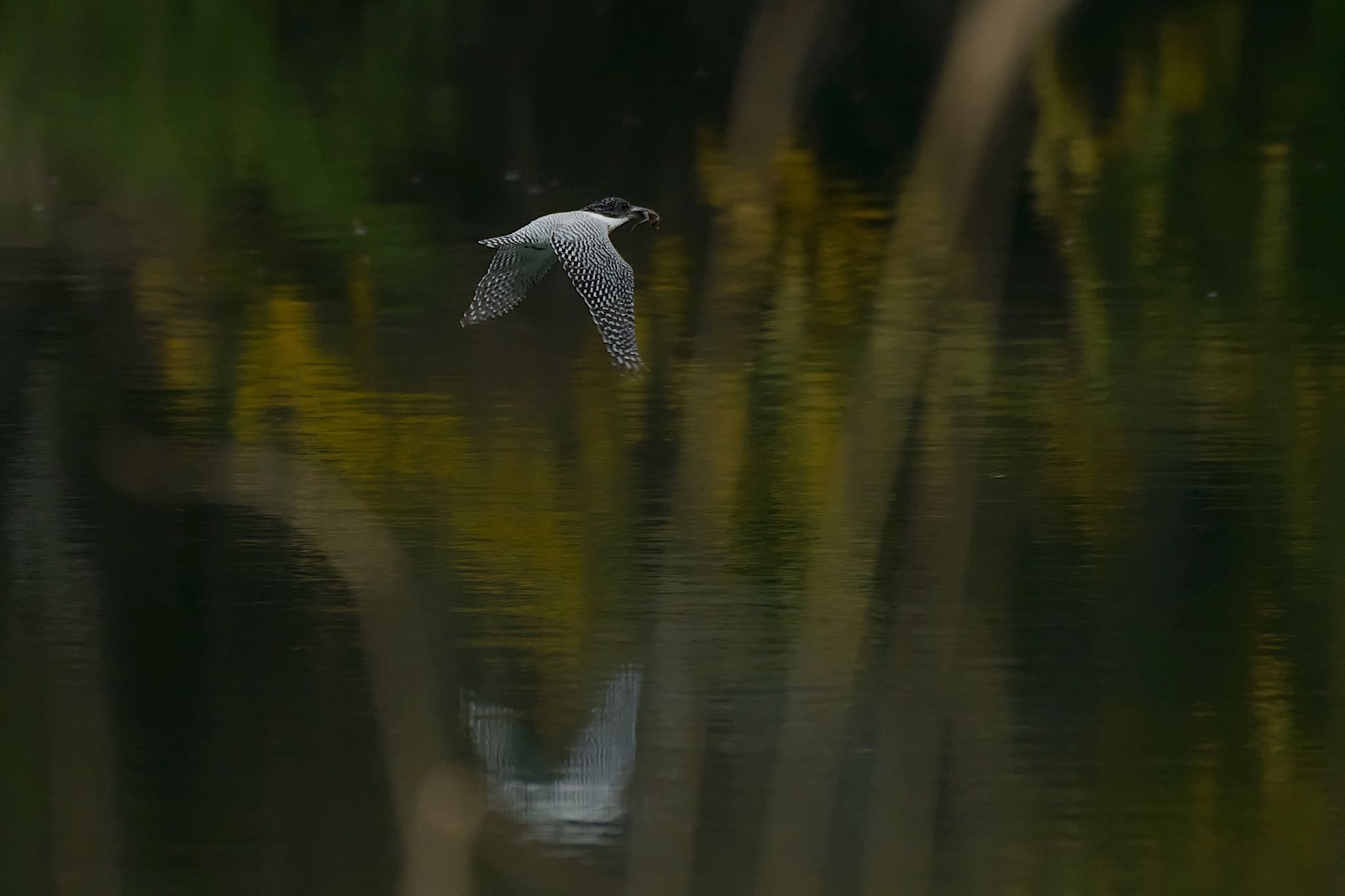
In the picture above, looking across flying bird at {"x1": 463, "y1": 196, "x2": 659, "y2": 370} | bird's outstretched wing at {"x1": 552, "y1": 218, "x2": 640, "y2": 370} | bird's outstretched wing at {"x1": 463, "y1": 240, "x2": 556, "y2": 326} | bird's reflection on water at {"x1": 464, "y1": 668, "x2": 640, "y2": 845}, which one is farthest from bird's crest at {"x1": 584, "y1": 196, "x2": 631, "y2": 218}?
bird's reflection on water at {"x1": 464, "y1": 668, "x2": 640, "y2": 845}

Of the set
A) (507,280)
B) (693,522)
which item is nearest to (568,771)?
(693,522)

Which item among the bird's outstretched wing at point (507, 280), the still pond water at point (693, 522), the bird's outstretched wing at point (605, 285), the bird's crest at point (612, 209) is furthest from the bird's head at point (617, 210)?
the still pond water at point (693, 522)

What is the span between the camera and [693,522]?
7469 mm

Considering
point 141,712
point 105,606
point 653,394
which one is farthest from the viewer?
point 653,394

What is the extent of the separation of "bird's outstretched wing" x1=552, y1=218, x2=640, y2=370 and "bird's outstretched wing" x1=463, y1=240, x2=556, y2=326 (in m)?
0.59

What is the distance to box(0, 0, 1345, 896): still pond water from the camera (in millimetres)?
5352

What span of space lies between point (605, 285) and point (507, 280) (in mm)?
815

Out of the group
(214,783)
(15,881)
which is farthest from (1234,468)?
(15,881)

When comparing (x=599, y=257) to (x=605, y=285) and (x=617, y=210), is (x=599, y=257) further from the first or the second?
(x=617, y=210)

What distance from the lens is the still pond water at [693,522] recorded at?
17.6 ft

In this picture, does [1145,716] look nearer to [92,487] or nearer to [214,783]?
[214,783]

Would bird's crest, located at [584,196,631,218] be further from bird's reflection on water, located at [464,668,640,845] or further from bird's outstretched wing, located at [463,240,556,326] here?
bird's reflection on water, located at [464,668,640,845]

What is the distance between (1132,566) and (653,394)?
8.05 feet

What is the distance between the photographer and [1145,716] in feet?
19.3
